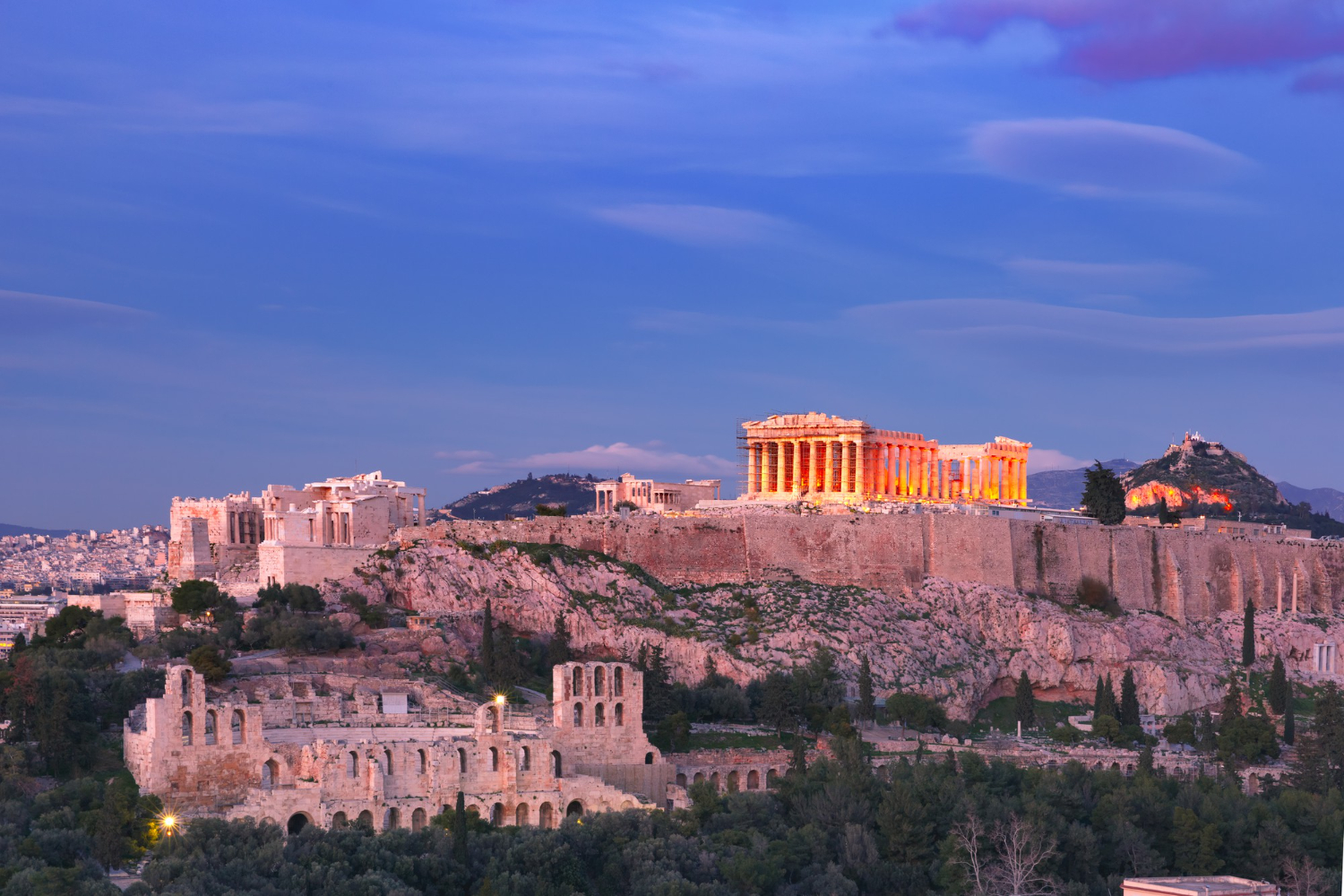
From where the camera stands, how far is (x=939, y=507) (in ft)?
299

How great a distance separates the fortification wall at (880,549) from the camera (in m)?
81.5

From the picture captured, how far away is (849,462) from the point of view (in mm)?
94812

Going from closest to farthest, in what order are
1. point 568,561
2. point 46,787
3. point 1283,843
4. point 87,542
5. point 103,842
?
point 103,842 < point 46,787 < point 1283,843 < point 568,561 < point 87,542

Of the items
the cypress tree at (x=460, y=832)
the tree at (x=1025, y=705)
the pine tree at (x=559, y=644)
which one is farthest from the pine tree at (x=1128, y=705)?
the cypress tree at (x=460, y=832)

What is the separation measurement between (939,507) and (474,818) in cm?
4715

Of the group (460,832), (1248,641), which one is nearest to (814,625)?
(1248,641)

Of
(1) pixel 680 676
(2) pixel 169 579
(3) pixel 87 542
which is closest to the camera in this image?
(1) pixel 680 676

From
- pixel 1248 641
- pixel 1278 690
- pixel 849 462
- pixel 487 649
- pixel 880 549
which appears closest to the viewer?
pixel 487 649

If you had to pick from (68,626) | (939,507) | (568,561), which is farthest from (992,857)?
(939,507)

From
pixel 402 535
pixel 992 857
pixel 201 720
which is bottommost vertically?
pixel 992 857

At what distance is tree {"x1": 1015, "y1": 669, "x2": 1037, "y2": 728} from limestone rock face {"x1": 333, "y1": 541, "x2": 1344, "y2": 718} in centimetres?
214

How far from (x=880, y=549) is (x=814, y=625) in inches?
335

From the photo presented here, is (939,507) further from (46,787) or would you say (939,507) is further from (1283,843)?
(46,787)

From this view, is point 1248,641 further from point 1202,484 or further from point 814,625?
point 1202,484
